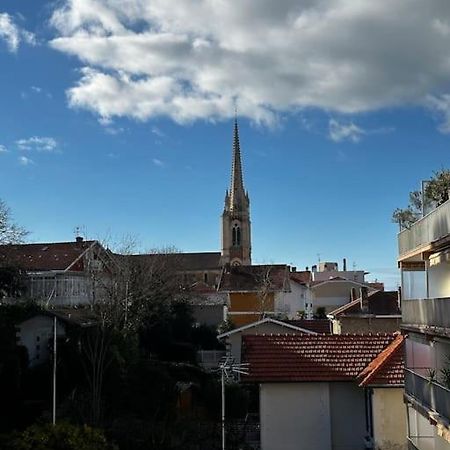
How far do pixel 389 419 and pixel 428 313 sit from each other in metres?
4.63

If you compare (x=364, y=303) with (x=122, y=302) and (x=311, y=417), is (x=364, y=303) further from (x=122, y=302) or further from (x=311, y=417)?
(x=311, y=417)

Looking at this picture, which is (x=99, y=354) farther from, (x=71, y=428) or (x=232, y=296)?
(x=232, y=296)

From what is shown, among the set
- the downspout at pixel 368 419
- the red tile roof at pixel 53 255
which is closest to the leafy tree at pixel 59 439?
the downspout at pixel 368 419

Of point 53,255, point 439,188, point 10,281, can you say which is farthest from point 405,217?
point 53,255

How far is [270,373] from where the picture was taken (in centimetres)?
2173

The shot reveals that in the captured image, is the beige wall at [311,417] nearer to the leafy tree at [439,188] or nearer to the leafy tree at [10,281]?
the leafy tree at [439,188]

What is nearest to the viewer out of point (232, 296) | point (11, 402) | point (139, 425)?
point (139, 425)

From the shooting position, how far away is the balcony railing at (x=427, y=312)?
53.5 ft

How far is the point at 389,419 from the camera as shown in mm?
20906

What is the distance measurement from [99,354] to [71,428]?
12448 mm

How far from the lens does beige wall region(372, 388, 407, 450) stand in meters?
20.6

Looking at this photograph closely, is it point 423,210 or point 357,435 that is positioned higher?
point 423,210

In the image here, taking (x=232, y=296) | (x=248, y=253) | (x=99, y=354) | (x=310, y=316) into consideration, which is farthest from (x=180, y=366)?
(x=248, y=253)

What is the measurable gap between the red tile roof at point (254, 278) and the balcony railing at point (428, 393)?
156 ft
